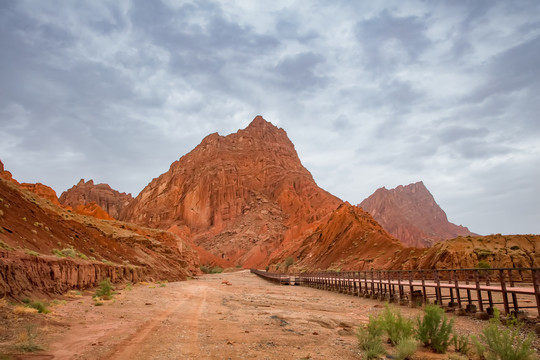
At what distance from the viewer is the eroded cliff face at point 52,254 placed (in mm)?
12118

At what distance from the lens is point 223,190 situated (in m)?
162

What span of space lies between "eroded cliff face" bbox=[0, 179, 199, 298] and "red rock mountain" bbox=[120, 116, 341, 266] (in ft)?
272

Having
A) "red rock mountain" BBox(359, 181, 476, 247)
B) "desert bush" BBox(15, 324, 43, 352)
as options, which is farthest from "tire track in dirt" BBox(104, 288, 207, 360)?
"red rock mountain" BBox(359, 181, 476, 247)

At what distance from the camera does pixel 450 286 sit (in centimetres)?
1433

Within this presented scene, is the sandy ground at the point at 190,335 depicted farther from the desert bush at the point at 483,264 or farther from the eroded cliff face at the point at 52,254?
the desert bush at the point at 483,264

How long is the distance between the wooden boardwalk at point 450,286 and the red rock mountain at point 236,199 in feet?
281

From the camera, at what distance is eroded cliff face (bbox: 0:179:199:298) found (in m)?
12.1

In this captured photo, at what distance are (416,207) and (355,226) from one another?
147 metres

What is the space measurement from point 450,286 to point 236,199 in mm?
147861

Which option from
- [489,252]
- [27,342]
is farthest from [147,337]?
[489,252]

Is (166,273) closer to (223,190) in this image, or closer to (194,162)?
(223,190)

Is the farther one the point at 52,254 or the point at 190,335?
the point at 52,254

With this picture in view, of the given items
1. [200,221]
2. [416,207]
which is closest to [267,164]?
[200,221]

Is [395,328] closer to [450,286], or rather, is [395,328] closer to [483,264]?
[450,286]
